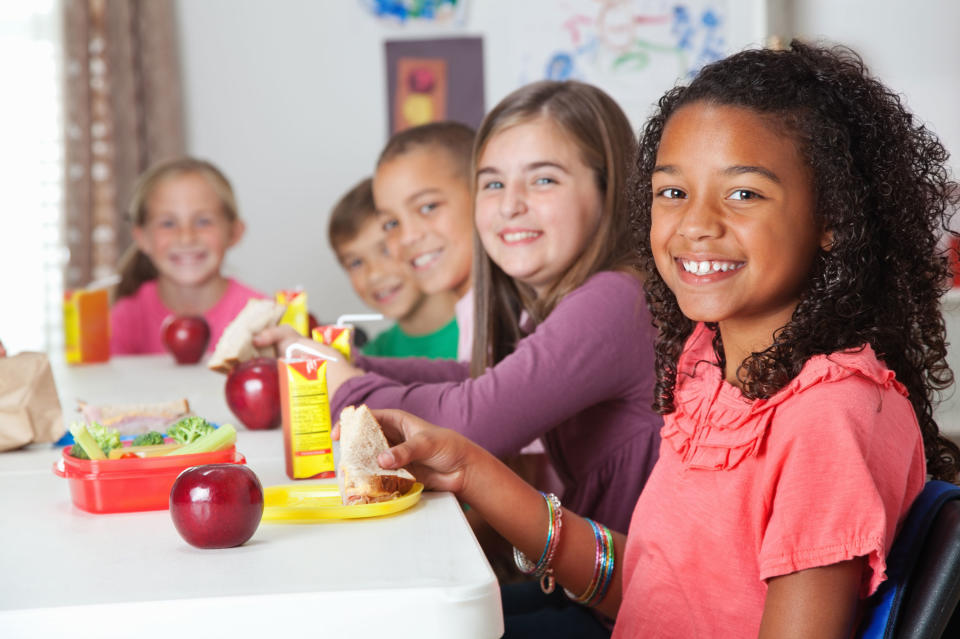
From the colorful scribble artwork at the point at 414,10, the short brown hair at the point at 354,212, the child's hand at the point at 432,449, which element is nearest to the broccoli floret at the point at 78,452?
the child's hand at the point at 432,449

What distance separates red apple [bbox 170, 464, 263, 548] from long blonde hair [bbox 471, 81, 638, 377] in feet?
2.42

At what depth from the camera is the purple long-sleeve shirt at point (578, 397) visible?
123 cm

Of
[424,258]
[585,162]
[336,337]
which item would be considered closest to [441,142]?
[424,258]

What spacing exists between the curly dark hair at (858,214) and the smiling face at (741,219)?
14 mm

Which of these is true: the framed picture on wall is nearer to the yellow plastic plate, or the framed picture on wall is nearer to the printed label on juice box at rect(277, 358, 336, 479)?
the printed label on juice box at rect(277, 358, 336, 479)

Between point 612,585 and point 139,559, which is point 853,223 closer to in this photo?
point 612,585

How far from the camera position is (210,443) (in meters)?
0.95

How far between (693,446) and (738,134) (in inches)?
11.1

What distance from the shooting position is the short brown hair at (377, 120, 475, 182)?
87.5 inches

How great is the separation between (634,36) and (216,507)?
11.0 ft

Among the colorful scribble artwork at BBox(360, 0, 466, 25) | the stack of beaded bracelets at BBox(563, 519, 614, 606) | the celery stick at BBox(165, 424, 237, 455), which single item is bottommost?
the stack of beaded bracelets at BBox(563, 519, 614, 606)

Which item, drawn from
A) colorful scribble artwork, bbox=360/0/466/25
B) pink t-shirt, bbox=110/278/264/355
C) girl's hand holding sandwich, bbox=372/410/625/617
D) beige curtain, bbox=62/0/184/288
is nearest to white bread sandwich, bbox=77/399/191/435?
girl's hand holding sandwich, bbox=372/410/625/617

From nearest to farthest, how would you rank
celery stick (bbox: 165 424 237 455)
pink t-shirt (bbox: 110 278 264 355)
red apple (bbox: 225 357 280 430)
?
celery stick (bbox: 165 424 237 455), red apple (bbox: 225 357 280 430), pink t-shirt (bbox: 110 278 264 355)

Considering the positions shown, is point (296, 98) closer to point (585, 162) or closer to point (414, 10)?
point (414, 10)
